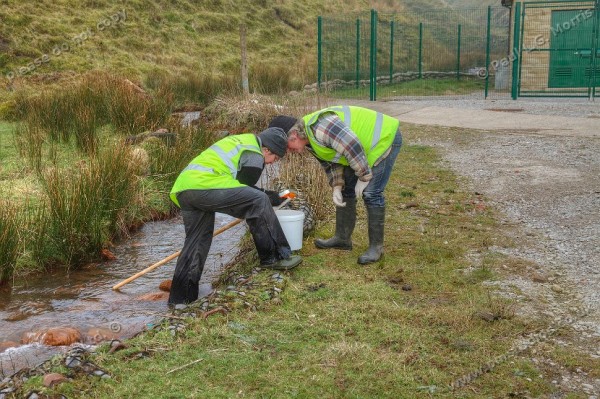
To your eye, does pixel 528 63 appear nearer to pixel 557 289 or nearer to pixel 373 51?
pixel 373 51

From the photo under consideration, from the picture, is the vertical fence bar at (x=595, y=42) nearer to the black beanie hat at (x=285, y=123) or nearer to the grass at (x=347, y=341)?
the grass at (x=347, y=341)

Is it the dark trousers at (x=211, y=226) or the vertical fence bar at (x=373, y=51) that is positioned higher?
the vertical fence bar at (x=373, y=51)

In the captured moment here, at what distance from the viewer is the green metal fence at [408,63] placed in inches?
739

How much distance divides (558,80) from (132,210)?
13946mm

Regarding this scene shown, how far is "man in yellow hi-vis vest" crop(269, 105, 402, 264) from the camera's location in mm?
5012

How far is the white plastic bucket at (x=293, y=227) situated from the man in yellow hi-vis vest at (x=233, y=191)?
250 millimetres

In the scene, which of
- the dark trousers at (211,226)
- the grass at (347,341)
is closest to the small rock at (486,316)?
the grass at (347,341)

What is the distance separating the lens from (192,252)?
5.26m

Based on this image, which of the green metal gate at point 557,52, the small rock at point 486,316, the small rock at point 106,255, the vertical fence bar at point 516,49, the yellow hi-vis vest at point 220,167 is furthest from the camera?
the green metal gate at point 557,52

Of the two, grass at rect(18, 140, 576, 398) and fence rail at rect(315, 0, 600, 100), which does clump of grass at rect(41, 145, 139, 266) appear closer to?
grass at rect(18, 140, 576, 398)

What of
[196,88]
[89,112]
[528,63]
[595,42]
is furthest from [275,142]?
[528,63]

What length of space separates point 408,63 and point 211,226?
80.1 feet

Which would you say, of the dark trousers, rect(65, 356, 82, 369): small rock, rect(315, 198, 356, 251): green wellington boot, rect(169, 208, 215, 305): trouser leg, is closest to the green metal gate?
rect(315, 198, 356, 251): green wellington boot

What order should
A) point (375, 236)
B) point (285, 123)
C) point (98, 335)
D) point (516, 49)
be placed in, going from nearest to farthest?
point (98, 335)
point (285, 123)
point (375, 236)
point (516, 49)
